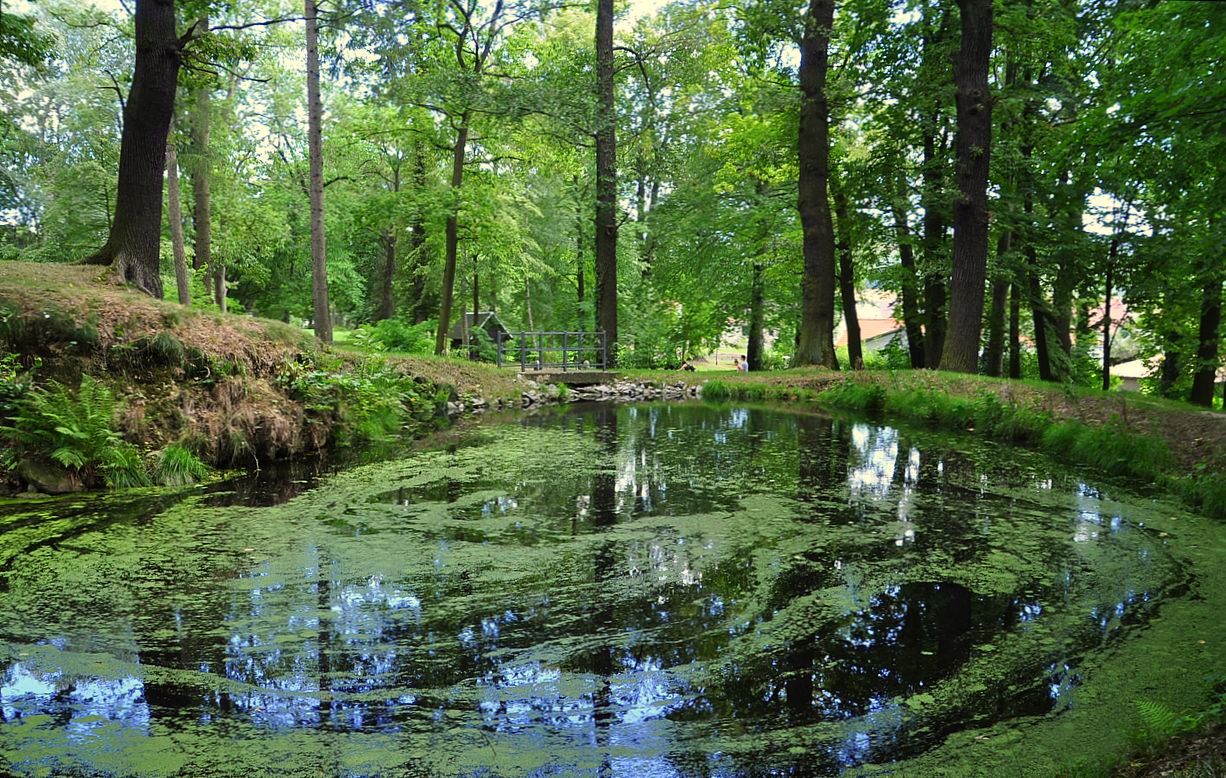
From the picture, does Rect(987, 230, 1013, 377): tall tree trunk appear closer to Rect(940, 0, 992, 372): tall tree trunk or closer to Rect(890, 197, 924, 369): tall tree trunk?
Rect(890, 197, 924, 369): tall tree trunk

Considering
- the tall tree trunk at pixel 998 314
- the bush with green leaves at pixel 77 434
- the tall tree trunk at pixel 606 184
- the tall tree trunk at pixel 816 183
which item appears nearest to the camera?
the bush with green leaves at pixel 77 434

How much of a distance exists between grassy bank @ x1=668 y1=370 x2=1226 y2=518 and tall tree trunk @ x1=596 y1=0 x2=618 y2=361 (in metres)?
6.46

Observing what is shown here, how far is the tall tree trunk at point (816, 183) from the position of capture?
48.6ft

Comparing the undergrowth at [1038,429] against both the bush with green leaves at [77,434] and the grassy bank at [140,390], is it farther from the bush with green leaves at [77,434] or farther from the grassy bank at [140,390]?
the bush with green leaves at [77,434]

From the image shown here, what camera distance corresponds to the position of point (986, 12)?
37.6ft

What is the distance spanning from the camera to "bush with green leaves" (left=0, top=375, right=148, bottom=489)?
19.0ft

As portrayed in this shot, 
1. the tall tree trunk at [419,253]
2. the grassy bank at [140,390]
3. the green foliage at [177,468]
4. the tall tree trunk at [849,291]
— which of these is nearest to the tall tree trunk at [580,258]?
the tall tree trunk at [419,253]

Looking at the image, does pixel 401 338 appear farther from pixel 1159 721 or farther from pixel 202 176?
pixel 1159 721

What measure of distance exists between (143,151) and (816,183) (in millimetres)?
11558

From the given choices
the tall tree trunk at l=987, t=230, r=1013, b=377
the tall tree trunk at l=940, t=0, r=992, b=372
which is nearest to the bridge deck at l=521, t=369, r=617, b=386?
the tall tree trunk at l=940, t=0, r=992, b=372

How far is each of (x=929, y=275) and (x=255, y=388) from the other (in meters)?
12.8

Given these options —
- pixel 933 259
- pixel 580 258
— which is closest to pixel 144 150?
pixel 933 259

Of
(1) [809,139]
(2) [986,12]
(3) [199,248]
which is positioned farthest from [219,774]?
(3) [199,248]

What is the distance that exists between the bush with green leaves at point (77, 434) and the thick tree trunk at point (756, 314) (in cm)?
1805
